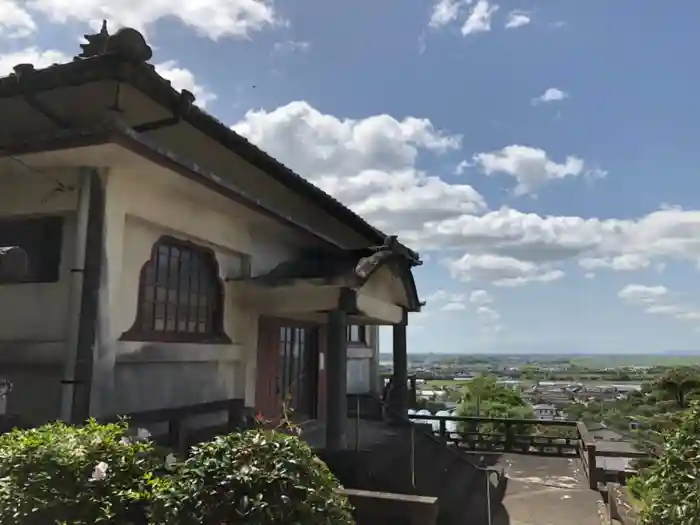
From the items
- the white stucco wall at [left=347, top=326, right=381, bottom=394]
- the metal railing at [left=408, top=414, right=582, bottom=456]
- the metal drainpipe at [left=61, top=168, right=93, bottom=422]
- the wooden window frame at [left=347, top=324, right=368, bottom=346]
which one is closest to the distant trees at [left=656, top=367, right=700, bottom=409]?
the metal railing at [left=408, top=414, right=582, bottom=456]

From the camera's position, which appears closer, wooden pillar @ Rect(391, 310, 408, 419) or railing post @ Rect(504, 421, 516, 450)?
wooden pillar @ Rect(391, 310, 408, 419)

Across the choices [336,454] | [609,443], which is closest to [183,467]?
[336,454]

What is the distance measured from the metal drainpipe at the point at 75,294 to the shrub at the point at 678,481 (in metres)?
5.42

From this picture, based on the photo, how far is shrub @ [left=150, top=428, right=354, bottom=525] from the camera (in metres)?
Answer: 3.26

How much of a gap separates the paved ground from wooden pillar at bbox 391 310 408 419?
8.46 ft

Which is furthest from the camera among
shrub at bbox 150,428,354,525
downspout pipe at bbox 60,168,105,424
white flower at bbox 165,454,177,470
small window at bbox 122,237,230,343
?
small window at bbox 122,237,230,343

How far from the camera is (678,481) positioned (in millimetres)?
4438

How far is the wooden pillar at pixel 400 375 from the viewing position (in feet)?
44.8

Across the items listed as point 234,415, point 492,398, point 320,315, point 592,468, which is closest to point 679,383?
point 592,468

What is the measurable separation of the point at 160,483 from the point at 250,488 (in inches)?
30.1

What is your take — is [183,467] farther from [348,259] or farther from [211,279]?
[348,259]

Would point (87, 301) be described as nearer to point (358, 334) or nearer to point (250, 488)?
point (250, 488)

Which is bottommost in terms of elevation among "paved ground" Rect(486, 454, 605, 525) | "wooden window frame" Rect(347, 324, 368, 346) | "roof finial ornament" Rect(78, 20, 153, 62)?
"paved ground" Rect(486, 454, 605, 525)

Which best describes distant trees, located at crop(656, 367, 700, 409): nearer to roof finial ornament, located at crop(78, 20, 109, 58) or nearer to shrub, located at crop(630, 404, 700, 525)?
shrub, located at crop(630, 404, 700, 525)
